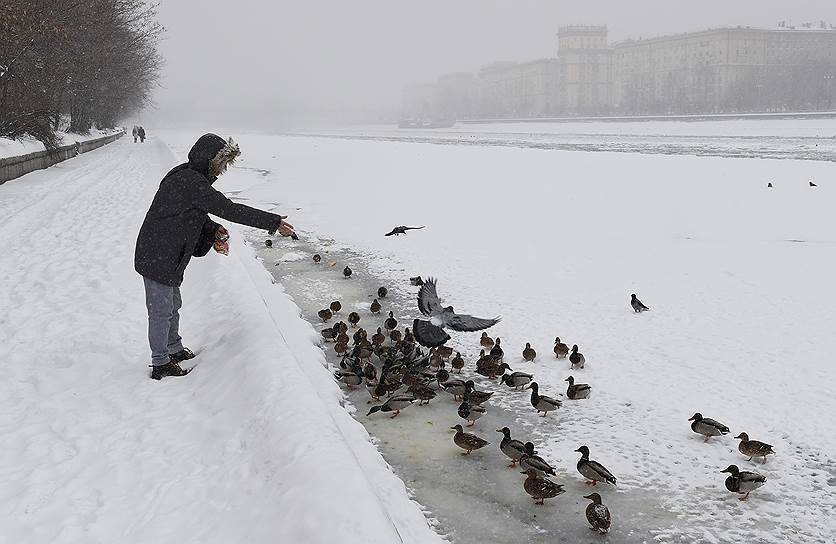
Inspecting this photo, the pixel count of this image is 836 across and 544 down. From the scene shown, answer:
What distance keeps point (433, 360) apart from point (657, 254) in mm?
7431

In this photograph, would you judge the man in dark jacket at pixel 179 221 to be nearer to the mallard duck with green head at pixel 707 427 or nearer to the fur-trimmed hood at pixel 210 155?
the fur-trimmed hood at pixel 210 155

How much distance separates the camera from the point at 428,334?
798 centimetres

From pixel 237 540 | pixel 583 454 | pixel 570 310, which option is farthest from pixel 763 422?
pixel 237 540

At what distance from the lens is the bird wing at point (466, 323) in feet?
25.2

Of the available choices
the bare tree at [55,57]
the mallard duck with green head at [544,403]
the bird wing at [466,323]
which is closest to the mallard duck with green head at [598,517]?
the mallard duck with green head at [544,403]

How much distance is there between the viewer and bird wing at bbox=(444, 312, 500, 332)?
7676 mm

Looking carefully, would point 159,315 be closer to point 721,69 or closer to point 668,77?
point 668,77

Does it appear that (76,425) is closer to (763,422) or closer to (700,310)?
(763,422)

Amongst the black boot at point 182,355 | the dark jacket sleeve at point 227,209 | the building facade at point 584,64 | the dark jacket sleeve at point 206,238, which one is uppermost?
the building facade at point 584,64

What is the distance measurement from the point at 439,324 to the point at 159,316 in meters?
3.18

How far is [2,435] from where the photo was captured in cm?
534

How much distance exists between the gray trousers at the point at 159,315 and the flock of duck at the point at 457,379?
1.73m

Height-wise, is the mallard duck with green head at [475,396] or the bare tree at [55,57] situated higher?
the bare tree at [55,57]

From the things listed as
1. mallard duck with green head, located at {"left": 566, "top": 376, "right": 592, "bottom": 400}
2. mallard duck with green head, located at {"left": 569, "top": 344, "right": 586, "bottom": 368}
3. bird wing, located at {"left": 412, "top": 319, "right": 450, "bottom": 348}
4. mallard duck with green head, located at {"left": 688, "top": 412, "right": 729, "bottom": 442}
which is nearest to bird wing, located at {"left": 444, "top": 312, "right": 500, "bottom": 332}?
bird wing, located at {"left": 412, "top": 319, "right": 450, "bottom": 348}
